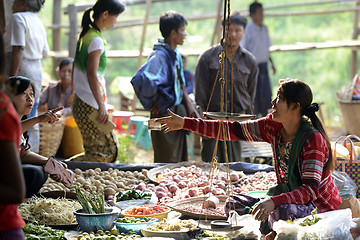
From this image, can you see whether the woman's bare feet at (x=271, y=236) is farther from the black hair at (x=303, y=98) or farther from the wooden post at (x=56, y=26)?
the wooden post at (x=56, y=26)

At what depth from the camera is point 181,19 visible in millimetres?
4457

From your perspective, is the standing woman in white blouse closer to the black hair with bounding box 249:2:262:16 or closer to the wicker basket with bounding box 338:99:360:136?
the black hair with bounding box 249:2:262:16

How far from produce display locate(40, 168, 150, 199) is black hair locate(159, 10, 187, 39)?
126cm

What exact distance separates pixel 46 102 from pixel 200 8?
10.6m

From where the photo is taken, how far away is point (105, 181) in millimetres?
3939

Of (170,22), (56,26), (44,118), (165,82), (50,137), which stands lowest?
(50,137)

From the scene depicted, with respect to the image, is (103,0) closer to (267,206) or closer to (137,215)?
(137,215)

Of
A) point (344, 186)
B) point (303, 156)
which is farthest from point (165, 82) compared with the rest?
point (303, 156)

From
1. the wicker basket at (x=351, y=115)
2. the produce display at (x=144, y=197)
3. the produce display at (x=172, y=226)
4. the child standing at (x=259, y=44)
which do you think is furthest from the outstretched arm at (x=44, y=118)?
the child standing at (x=259, y=44)

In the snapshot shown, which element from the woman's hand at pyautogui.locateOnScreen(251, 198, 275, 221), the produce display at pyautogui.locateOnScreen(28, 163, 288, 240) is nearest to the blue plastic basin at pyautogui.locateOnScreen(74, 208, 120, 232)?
the produce display at pyautogui.locateOnScreen(28, 163, 288, 240)

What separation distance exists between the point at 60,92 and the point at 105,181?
2182 millimetres

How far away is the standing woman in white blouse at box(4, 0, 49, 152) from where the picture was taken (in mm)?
4332

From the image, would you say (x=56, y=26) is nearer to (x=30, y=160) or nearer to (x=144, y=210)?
(x=30, y=160)


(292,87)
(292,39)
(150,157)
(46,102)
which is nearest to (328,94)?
(292,39)
